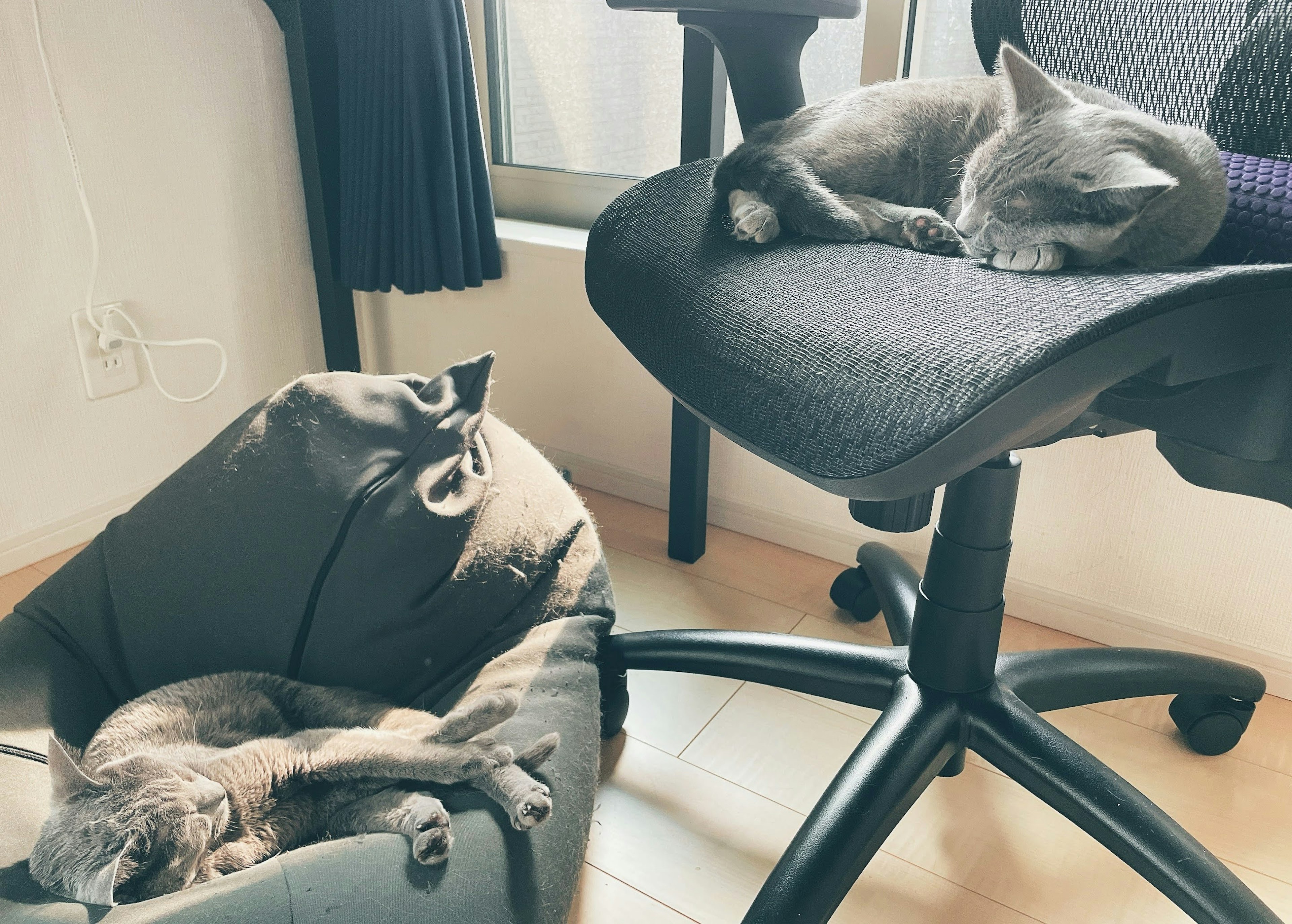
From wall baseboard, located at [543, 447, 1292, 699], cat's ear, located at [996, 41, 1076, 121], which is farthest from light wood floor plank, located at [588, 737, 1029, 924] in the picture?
cat's ear, located at [996, 41, 1076, 121]

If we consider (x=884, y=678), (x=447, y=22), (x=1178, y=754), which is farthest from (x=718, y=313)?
(x=447, y=22)

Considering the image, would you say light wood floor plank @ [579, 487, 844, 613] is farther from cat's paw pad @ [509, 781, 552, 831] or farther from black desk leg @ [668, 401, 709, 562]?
cat's paw pad @ [509, 781, 552, 831]

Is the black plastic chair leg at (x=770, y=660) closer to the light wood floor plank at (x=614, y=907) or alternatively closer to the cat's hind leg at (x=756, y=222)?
the light wood floor plank at (x=614, y=907)

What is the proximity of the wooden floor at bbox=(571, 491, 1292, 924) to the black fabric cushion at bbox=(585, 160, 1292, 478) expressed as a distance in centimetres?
50

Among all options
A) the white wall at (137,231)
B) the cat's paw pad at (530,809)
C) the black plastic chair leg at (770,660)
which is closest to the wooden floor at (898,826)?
the black plastic chair leg at (770,660)

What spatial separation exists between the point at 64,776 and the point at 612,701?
0.51 metres

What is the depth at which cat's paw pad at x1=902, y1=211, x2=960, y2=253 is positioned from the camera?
0.65m

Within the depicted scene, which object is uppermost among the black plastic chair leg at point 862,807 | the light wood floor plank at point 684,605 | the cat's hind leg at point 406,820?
the cat's hind leg at point 406,820

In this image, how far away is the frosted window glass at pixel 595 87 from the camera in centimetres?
146

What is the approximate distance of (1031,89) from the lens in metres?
0.67

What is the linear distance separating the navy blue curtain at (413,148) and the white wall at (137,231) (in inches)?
6.6

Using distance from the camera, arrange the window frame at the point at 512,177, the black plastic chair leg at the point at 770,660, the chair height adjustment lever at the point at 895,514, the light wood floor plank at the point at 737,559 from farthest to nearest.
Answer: the window frame at the point at 512,177
the light wood floor plank at the point at 737,559
the black plastic chair leg at the point at 770,660
the chair height adjustment lever at the point at 895,514

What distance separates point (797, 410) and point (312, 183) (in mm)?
1332

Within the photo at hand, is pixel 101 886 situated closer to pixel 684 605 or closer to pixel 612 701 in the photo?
pixel 612 701
